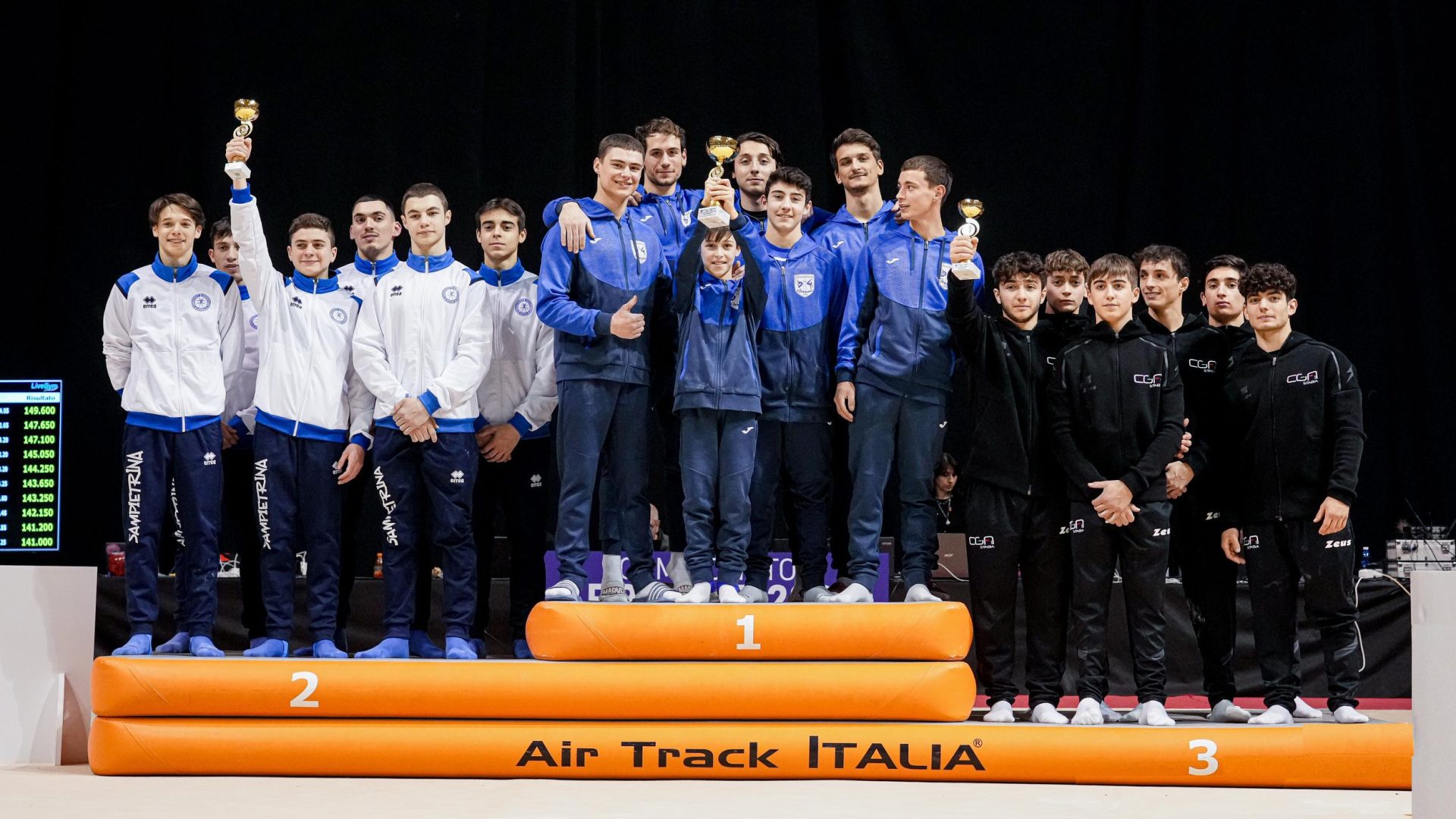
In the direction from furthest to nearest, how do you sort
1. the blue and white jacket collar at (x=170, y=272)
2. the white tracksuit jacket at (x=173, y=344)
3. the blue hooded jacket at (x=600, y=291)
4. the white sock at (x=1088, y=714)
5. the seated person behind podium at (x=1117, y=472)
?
the blue and white jacket collar at (x=170, y=272) → the white tracksuit jacket at (x=173, y=344) → the blue hooded jacket at (x=600, y=291) → the seated person behind podium at (x=1117, y=472) → the white sock at (x=1088, y=714)

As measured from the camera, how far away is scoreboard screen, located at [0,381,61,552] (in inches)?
259

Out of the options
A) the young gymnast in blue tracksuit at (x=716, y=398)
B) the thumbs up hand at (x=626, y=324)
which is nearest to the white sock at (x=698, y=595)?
the young gymnast in blue tracksuit at (x=716, y=398)

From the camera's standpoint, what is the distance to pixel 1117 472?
4.31 meters

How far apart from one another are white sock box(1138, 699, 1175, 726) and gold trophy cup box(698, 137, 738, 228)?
205cm

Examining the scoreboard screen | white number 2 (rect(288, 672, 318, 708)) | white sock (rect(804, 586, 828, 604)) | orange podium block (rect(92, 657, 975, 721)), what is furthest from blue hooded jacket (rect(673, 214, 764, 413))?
the scoreboard screen

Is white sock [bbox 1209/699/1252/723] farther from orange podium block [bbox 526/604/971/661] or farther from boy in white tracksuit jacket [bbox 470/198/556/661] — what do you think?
boy in white tracksuit jacket [bbox 470/198/556/661]

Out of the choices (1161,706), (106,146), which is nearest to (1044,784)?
(1161,706)

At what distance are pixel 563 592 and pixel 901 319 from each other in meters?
1.49

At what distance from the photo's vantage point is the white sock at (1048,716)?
13.5ft

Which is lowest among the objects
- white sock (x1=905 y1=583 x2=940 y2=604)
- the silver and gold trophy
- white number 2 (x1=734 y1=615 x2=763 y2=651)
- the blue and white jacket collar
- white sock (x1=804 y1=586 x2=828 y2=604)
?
white number 2 (x1=734 y1=615 x2=763 y2=651)

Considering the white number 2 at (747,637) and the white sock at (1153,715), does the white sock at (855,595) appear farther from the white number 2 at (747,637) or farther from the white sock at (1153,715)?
the white sock at (1153,715)

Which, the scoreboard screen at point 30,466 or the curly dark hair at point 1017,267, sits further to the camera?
the scoreboard screen at point 30,466

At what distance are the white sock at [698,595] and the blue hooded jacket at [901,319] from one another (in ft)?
2.85

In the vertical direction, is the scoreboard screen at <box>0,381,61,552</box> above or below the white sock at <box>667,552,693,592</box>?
above
